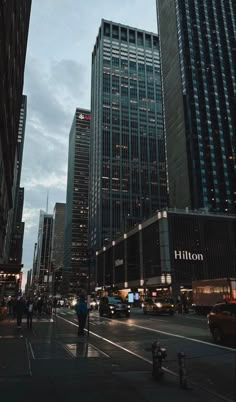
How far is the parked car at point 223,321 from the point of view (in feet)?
42.9

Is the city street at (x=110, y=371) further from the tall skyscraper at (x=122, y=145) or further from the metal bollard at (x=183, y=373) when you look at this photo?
the tall skyscraper at (x=122, y=145)

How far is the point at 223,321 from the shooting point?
13.6 meters

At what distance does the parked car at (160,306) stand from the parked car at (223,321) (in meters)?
23.8

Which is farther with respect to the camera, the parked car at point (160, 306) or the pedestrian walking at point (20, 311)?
the parked car at point (160, 306)

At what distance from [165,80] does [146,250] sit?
3867 inches

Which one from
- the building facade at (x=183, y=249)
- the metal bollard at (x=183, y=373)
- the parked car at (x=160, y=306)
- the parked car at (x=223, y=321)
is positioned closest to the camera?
the metal bollard at (x=183, y=373)

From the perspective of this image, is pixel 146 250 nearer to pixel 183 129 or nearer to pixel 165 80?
pixel 183 129

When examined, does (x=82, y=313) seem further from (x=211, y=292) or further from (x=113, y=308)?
(x=211, y=292)

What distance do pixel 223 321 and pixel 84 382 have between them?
7.77 metres

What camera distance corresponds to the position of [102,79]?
185375mm

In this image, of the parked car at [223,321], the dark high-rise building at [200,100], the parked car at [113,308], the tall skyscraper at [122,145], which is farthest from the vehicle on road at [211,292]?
the tall skyscraper at [122,145]

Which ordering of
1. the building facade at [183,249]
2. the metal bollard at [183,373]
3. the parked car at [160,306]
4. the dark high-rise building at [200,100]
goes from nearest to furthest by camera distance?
the metal bollard at [183,373] → the parked car at [160,306] → the building facade at [183,249] → the dark high-rise building at [200,100]

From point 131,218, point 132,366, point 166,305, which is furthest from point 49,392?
point 131,218

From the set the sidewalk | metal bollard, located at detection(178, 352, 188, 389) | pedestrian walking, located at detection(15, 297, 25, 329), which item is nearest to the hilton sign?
pedestrian walking, located at detection(15, 297, 25, 329)
